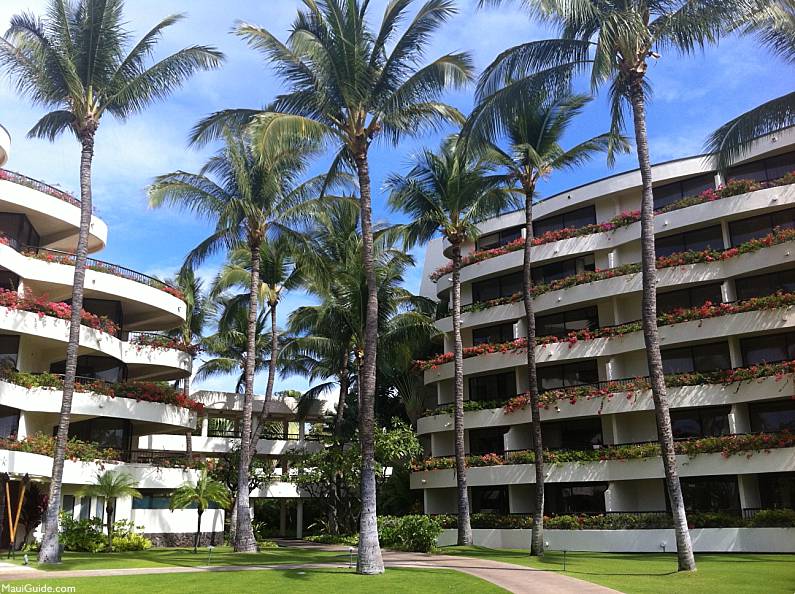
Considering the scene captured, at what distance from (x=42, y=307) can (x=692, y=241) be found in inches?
1061

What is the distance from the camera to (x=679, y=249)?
3359 cm

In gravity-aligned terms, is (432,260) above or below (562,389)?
above

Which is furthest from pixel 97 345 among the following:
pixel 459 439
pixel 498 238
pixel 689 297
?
pixel 689 297

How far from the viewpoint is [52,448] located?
2694 centimetres

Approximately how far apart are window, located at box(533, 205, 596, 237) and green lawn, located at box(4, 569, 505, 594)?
75.5 feet

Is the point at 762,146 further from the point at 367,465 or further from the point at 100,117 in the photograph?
the point at 100,117

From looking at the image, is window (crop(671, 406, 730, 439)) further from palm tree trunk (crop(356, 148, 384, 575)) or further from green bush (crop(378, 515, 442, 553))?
palm tree trunk (crop(356, 148, 384, 575))

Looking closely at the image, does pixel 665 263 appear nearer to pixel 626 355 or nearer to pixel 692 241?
pixel 692 241

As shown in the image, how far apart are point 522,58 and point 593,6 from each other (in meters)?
2.51

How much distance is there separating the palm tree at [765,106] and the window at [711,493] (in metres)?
12.4

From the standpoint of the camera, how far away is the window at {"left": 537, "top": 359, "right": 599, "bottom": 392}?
115 ft

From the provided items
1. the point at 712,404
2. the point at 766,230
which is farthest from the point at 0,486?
the point at 766,230

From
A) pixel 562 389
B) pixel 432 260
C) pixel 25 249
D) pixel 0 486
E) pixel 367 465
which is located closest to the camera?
pixel 367 465

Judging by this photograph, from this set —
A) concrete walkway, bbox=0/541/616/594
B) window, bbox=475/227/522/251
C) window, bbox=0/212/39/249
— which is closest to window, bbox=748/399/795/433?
concrete walkway, bbox=0/541/616/594
